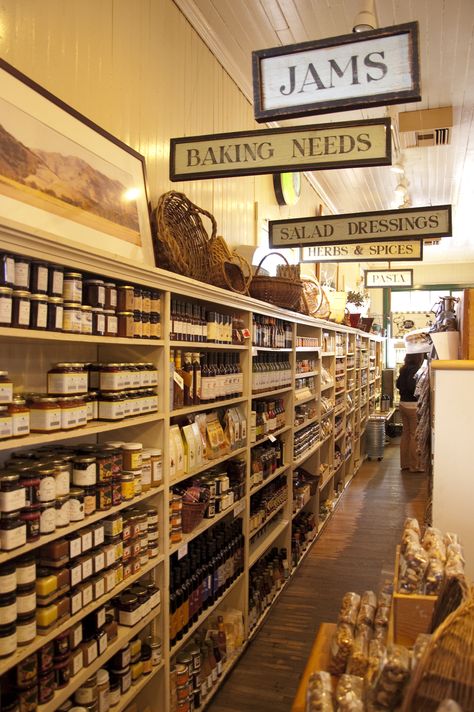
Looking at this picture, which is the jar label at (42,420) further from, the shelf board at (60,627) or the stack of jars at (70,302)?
the shelf board at (60,627)

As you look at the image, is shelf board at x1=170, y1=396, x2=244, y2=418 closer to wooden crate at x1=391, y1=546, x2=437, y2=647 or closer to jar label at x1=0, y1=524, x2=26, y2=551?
jar label at x1=0, y1=524, x2=26, y2=551

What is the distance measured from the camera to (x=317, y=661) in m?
1.82

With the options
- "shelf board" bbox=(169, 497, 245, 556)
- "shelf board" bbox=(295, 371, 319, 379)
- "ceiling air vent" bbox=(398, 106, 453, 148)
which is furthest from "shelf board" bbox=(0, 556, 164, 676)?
"ceiling air vent" bbox=(398, 106, 453, 148)

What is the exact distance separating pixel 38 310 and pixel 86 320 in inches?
10.0

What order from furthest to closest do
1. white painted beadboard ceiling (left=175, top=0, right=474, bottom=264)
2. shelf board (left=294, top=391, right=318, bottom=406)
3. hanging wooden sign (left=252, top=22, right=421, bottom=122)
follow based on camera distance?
shelf board (left=294, top=391, right=318, bottom=406), white painted beadboard ceiling (left=175, top=0, right=474, bottom=264), hanging wooden sign (left=252, top=22, right=421, bottom=122)

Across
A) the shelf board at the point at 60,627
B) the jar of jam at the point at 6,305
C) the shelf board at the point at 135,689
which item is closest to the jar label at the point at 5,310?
the jar of jam at the point at 6,305

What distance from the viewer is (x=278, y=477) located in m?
4.79

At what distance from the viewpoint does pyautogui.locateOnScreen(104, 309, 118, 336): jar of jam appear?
2.20 m

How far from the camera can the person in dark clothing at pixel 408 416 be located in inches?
360

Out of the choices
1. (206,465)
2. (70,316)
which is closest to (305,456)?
(206,465)

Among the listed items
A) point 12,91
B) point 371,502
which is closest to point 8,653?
point 12,91

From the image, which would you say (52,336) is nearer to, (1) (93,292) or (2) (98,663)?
(1) (93,292)

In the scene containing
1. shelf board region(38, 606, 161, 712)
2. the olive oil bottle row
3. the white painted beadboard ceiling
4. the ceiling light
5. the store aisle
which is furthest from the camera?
the white painted beadboard ceiling

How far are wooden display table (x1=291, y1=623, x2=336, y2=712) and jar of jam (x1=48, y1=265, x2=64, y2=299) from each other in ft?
4.74
